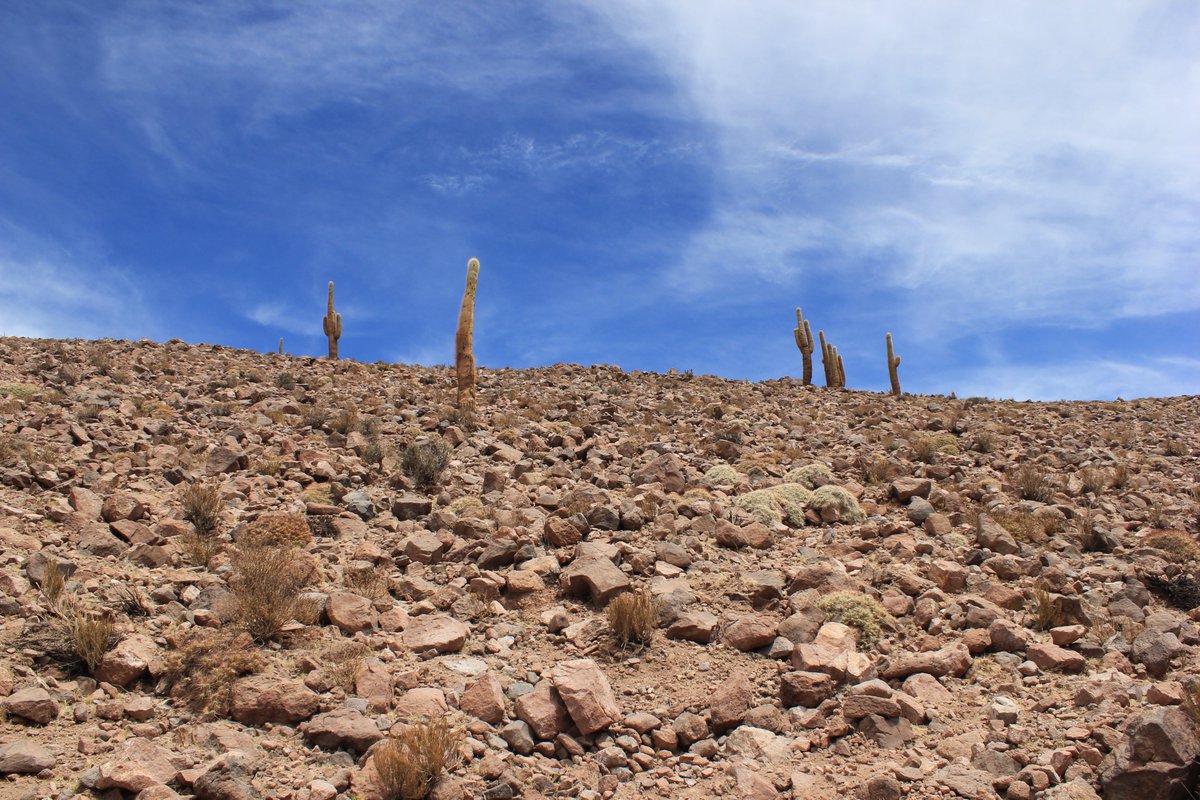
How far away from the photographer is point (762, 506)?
11453 mm

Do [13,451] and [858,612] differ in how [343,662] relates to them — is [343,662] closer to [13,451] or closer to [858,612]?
[858,612]

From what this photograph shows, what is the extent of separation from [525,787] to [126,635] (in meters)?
3.64

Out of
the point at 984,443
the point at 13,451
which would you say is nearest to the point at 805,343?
the point at 984,443

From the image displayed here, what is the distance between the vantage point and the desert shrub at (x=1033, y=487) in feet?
41.5

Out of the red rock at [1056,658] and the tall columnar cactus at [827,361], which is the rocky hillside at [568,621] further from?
the tall columnar cactus at [827,361]

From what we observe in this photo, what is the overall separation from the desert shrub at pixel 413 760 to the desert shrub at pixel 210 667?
1.47 meters

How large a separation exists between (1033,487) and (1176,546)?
10.1 ft

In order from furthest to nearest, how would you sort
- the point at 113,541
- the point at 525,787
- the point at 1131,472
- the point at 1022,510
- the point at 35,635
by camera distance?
the point at 1131,472
the point at 1022,510
the point at 113,541
the point at 35,635
the point at 525,787

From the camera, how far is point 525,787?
18.7 ft

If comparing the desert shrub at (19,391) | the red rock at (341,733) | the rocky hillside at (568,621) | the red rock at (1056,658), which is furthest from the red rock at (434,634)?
the desert shrub at (19,391)

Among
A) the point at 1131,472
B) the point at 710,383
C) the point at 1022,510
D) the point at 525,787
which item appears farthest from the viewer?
the point at 710,383

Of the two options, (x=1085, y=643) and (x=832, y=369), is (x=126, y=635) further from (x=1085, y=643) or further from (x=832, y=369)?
(x=832, y=369)

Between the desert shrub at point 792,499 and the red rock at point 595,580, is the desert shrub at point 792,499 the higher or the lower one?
the higher one

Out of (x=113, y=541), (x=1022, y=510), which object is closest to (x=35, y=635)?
(x=113, y=541)
